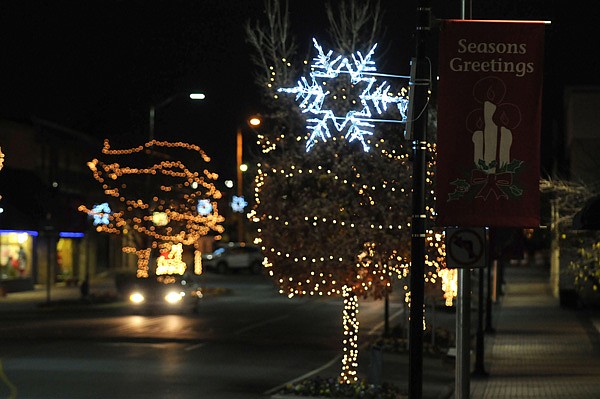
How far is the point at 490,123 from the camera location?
1069cm

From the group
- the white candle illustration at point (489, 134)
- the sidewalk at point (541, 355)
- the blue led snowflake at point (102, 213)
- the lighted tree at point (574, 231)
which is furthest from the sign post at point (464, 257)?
the blue led snowflake at point (102, 213)

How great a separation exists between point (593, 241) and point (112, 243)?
42.2 meters

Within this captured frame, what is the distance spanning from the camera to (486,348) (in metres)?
27.8

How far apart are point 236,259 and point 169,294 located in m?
31.4

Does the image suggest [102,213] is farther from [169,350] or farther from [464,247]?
[464,247]

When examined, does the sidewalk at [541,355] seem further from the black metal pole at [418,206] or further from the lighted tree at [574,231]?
the black metal pole at [418,206]

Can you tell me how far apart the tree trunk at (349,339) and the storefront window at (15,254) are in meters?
29.5

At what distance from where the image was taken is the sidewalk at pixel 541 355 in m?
19.3

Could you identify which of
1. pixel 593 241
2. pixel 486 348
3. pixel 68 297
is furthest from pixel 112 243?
pixel 593 241

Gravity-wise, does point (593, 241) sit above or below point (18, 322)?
above

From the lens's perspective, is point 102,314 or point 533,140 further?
point 102,314

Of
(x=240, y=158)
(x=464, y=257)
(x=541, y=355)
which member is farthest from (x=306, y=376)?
(x=240, y=158)

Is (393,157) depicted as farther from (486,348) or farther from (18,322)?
(18,322)

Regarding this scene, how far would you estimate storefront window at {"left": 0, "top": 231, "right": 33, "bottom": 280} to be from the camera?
4522cm
